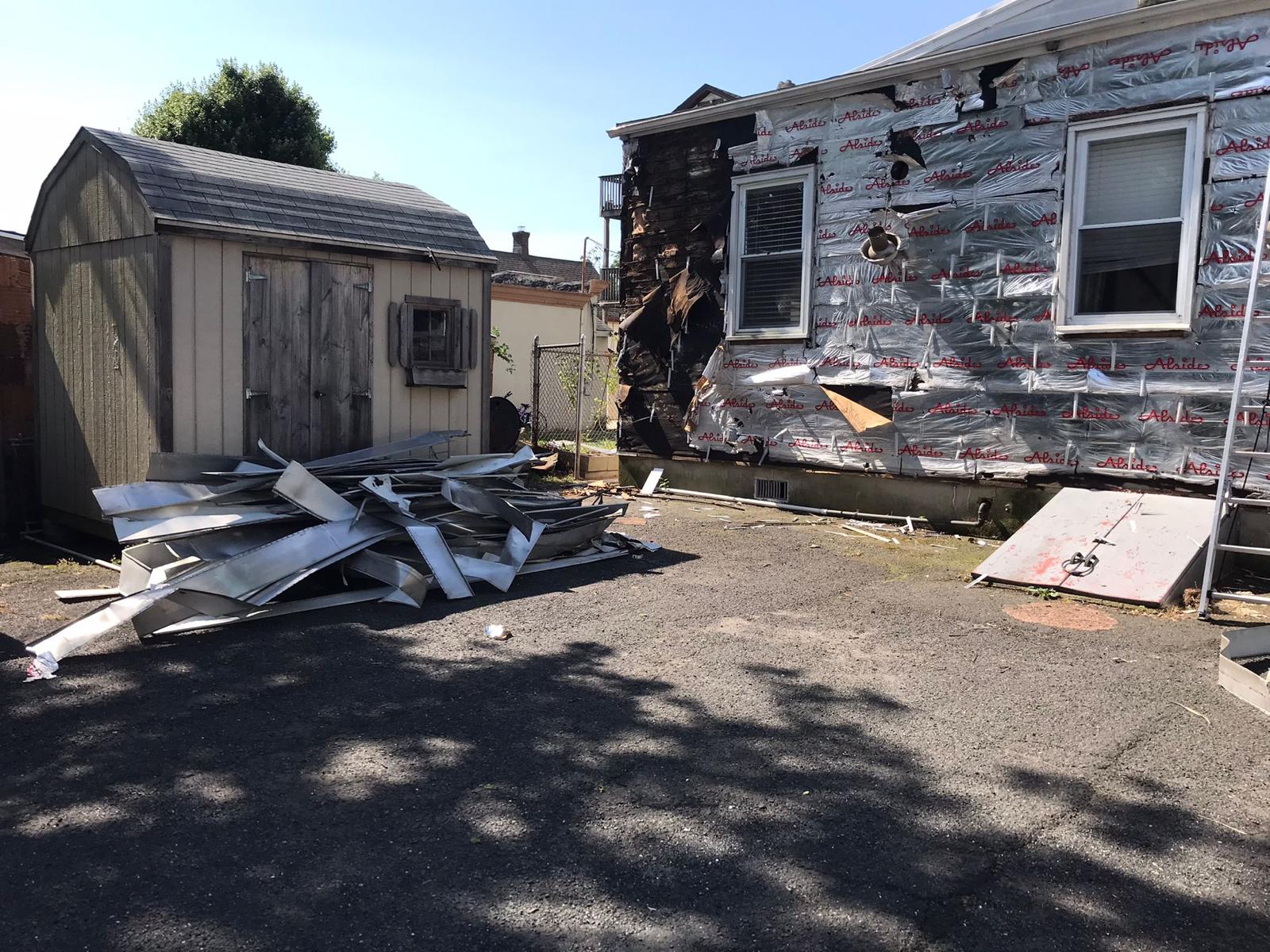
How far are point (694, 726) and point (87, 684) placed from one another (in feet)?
9.57

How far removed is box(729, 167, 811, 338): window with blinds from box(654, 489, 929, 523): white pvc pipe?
180cm

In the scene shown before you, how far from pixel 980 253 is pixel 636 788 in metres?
6.70

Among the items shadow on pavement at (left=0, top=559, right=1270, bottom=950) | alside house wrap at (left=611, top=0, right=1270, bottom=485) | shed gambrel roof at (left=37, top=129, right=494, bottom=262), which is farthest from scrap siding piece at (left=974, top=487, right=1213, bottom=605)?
shed gambrel roof at (left=37, top=129, right=494, bottom=262)

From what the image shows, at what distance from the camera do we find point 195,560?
5.96m

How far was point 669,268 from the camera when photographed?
11000 mm

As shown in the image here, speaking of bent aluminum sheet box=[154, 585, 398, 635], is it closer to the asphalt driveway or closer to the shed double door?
the asphalt driveway

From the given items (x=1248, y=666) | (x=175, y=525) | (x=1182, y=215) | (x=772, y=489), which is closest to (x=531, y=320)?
(x=772, y=489)

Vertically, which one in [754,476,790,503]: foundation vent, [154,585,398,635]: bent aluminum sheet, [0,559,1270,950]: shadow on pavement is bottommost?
[0,559,1270,950]: shadow on pavement

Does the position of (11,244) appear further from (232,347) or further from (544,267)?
(544,267)

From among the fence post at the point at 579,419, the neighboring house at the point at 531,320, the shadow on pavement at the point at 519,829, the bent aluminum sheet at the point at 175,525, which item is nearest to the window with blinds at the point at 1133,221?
the shadow on pavement at the point at 519,829

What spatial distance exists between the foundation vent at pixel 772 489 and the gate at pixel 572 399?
5419mm

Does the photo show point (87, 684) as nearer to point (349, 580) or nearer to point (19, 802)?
point (19, 802)

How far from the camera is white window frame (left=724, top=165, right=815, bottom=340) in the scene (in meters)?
9.73

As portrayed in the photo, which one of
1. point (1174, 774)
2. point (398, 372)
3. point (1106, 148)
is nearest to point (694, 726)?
point (1174, 774)
